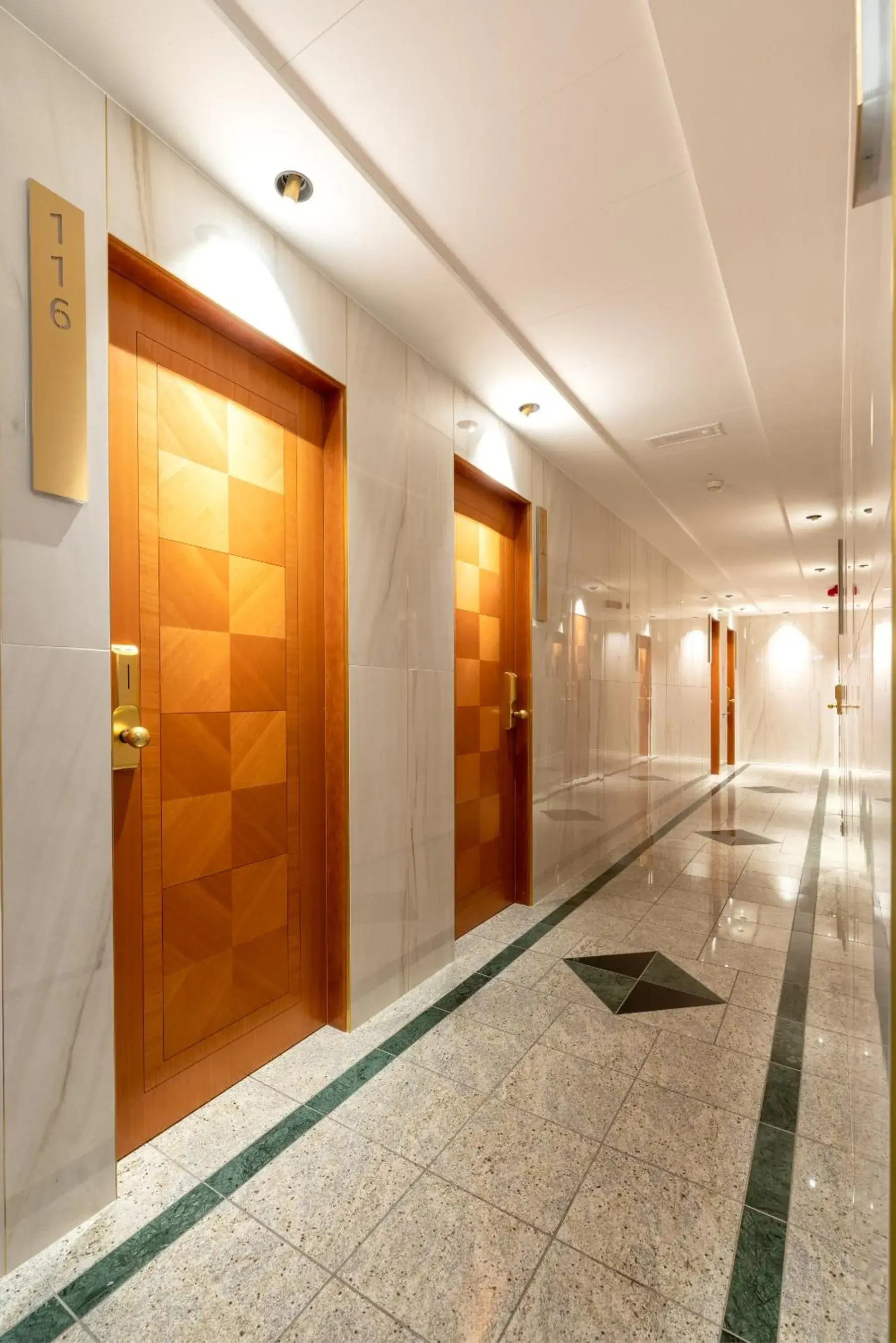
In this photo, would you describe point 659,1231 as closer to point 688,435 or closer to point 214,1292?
point 214,1292

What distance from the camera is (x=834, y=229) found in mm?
2018

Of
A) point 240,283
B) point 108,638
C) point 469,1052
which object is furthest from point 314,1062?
point 240,283

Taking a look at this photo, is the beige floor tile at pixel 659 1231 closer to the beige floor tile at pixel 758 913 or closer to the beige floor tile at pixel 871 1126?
the beige floor tile at pixel 871 1126

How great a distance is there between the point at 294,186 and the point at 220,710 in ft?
5.23

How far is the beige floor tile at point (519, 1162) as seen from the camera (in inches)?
61.3

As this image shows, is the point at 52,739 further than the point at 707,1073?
No

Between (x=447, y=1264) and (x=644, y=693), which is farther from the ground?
(x=644, y=693)

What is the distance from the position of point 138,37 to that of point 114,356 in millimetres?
685

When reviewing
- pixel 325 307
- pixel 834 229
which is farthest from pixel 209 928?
pixel 834 229

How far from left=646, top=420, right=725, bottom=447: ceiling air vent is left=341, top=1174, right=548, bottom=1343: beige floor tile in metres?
3.73

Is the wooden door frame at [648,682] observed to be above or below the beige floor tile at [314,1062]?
above

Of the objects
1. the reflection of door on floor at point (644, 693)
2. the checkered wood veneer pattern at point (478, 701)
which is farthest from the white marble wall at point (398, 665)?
the reflection of door on floor at point (644, 693)

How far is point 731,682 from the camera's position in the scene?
1166 cm

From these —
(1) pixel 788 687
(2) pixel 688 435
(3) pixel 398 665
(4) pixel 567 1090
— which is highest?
(2) pixel 688 435
